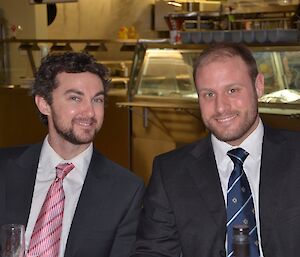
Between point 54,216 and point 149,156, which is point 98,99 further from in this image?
point 149,156

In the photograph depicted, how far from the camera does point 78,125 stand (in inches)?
94.9

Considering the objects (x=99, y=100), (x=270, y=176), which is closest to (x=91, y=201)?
Result: (x=99, y=100)

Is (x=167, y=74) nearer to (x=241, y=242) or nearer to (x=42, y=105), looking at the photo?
(x=42, y=105)

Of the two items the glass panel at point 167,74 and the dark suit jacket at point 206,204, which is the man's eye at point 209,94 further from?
the glass panel at point 167,74

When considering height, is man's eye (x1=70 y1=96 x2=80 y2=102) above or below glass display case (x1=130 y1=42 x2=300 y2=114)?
above

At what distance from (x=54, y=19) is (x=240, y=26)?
9.93 ft

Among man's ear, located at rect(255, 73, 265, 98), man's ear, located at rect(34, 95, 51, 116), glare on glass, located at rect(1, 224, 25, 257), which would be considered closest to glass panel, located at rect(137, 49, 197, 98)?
man's ear, located at rect(34, 95, 51, 116)

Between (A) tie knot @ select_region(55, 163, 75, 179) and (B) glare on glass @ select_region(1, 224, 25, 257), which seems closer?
(B) glare on glass @ select_region(1, 224, 25, 257)

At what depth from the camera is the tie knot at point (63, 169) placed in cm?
245

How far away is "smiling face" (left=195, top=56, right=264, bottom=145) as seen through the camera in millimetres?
2256

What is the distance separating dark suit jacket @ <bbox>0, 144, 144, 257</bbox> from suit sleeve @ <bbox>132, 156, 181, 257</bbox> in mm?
66

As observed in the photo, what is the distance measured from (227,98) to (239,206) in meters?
0.36

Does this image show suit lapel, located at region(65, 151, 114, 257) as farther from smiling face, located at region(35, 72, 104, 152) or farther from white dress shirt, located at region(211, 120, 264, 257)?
white dress shirt, located at region(211, 120, 264, 257)

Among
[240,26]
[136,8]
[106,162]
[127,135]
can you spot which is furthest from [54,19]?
[106,162]
